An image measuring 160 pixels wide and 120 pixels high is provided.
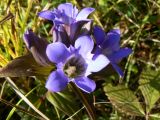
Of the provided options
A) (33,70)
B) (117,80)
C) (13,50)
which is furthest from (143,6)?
(33,70)

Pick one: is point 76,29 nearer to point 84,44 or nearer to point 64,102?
point 84,44

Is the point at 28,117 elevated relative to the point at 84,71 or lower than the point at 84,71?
lower

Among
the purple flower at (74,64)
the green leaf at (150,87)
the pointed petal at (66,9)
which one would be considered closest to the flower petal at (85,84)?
the purple flower at (74,64)

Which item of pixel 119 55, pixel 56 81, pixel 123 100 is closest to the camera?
pixel 56 81

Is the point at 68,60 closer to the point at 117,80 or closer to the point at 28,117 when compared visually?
the point at 28,117

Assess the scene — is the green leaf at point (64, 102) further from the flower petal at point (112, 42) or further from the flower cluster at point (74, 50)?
the flower petal at point (112, 42)

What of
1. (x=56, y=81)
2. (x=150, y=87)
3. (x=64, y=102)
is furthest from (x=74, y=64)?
(x=150, y=87)

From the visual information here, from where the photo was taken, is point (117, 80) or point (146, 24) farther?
point (146, 24)

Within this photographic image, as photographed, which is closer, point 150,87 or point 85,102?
point 85,102
